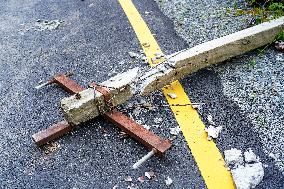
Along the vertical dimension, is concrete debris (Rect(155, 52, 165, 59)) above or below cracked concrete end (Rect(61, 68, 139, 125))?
below

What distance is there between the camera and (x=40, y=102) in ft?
10.2

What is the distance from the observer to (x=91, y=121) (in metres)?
2.80

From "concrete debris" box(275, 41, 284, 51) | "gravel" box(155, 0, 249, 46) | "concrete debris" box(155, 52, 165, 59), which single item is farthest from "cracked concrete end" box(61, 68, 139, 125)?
"concrete debris" box(275, 41, 284, 51)

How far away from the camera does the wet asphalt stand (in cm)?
238

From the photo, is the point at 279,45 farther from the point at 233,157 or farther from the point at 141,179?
the point at 141,179

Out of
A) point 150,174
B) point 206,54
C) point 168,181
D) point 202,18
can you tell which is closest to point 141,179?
point 150,174

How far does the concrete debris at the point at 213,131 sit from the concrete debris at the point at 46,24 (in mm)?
2643

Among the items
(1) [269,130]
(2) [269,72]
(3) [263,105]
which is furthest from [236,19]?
(1) [269,130]

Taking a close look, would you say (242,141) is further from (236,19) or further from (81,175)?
(236,19)

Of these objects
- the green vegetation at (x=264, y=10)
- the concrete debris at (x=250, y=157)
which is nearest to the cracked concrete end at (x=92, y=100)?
the concrete debris at (x=250, y=157)

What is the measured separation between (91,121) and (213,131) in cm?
93

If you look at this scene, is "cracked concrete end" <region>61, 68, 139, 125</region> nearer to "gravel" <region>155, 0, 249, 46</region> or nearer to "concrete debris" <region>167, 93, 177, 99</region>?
"concrete debris" <region>167, 93, 177, 99</region>

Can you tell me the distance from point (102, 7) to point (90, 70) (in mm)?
1761

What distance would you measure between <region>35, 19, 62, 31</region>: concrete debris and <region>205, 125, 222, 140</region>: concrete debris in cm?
264
